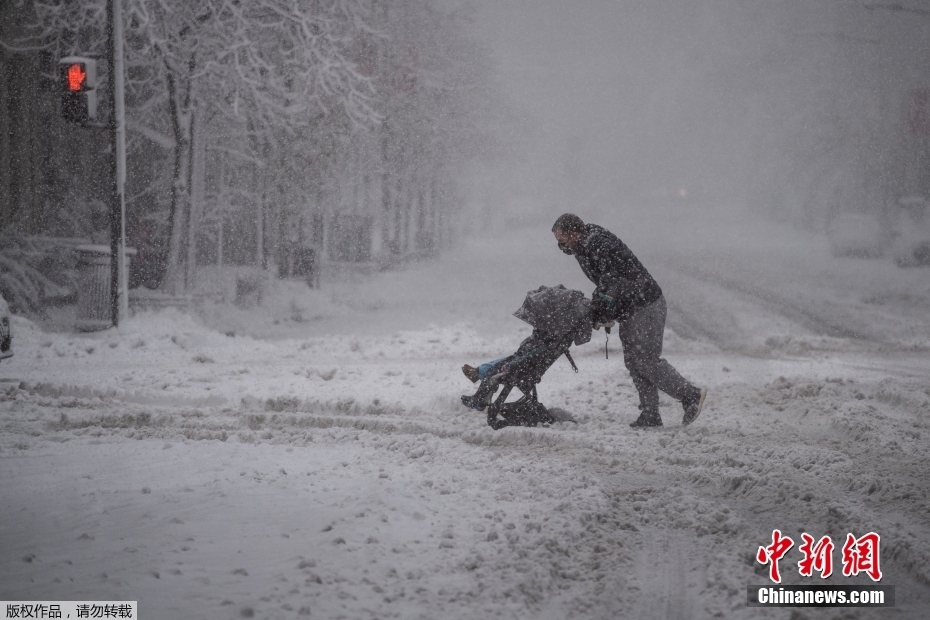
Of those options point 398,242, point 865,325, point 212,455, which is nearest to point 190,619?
point 212,455

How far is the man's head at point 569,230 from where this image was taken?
6.16 meters

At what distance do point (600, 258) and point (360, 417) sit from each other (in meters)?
2.60

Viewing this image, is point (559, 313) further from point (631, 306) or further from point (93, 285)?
point (93, 285)

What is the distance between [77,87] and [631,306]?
9.59 metres

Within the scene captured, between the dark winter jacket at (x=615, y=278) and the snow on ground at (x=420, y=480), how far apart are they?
3.53ft

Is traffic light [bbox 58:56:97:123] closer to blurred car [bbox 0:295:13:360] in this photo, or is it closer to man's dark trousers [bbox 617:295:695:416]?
blurred car [bbox 0:295:13:360]

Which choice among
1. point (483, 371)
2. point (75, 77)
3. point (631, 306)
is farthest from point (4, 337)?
point (631, 306)

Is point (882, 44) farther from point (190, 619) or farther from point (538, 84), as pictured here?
point (190, 619)

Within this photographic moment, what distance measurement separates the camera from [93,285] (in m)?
12.5

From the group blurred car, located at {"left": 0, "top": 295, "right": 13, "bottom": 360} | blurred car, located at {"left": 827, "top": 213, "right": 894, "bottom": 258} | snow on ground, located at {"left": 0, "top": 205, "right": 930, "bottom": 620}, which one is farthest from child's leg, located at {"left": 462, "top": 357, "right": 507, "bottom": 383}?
blurred car, located at {"left": 827, "top": 213, "right": 894, "bottom": 258}

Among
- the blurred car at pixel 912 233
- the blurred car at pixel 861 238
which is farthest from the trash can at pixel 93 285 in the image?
the blurred car at pixel 861 238

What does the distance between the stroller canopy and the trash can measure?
29.1ft

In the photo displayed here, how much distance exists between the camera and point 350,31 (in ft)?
61.5

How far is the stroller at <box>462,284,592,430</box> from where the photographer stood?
6.18 metres
